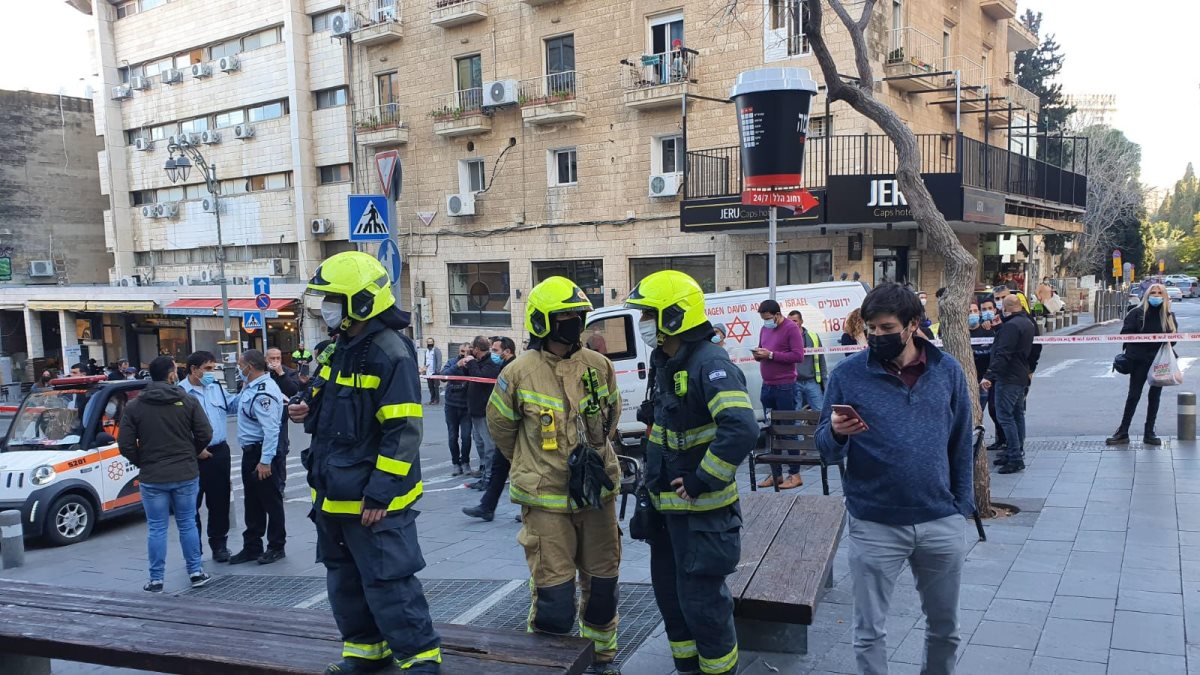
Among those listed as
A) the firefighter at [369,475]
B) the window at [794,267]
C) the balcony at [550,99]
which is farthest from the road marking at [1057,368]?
the firefighter at [369,475]

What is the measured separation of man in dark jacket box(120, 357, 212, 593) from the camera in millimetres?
6297

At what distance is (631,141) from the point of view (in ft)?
69.2

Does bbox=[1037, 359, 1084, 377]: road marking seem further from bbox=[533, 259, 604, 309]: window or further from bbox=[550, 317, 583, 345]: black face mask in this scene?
bbox=[550, 317, 583, 345]: black face mask

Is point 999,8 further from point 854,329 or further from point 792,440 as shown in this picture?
point 792,440

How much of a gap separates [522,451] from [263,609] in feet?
5.38

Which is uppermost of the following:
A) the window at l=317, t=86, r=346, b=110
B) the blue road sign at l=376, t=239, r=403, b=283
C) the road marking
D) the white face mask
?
the window at l=317, t=86, r=346, b=110

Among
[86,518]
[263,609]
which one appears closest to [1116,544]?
[263,609]

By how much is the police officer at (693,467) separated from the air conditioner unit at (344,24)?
84.8 ft

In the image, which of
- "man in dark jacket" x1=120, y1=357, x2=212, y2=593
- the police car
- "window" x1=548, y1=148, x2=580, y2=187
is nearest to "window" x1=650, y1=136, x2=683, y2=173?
"window" x1=548, y1=148, x2=580, y2=187

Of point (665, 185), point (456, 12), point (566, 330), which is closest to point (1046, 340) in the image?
point (566, 330)

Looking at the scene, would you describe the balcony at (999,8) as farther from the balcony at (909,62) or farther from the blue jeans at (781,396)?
the blue jeans at (781,396)

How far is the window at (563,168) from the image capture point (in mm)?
22672

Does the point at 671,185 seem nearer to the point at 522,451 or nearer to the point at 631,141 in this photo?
the point at 631,141

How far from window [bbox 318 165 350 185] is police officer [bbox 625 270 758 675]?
2649 centimetres
